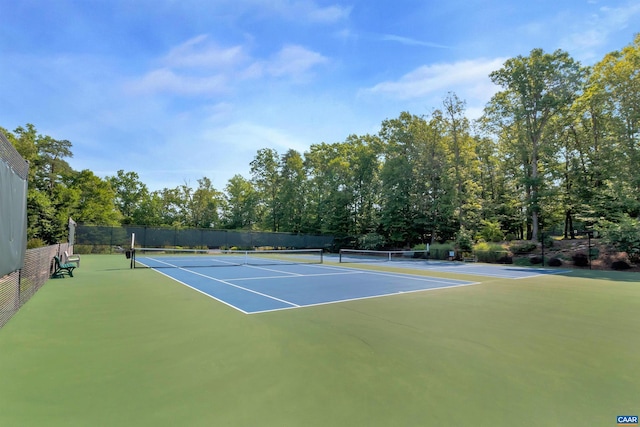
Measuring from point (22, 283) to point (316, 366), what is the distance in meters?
6.92

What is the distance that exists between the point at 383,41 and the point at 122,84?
1018 centimetres

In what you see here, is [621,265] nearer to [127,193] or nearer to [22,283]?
[22,283]

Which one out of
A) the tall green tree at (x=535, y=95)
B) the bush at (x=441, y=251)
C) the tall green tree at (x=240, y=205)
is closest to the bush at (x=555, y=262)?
the tall green tree at (x=535, y=95)

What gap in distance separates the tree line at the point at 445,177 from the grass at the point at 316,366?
16.8 m

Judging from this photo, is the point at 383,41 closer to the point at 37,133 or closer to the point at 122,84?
the point at 122,84

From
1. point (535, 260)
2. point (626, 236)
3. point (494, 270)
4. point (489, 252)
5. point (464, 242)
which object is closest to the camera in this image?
point (494, 270)

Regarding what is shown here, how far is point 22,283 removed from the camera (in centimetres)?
647

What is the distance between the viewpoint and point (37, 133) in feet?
96.9

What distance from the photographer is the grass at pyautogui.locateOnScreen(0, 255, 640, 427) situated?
238cm

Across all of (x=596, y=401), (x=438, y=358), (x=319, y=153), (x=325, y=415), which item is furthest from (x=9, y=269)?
(x=319, y=153)

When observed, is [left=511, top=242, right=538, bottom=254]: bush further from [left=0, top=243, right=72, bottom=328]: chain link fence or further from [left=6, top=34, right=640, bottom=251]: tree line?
[left=0, top=243, right=72, bottom=328]: chain link fence

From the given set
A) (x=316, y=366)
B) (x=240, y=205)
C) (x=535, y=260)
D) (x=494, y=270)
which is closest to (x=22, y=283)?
(x=316, y=366)

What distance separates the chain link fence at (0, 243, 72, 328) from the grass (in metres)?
0.27

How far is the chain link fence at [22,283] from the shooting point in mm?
5070
